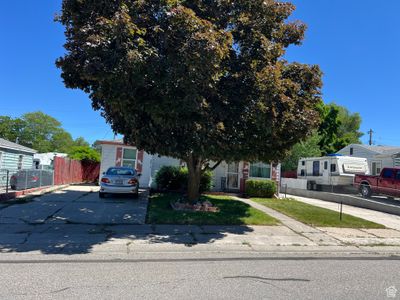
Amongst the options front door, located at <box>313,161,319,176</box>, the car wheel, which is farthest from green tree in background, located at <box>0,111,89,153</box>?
the car wheel

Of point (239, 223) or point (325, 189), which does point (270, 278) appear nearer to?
point (239, 223)

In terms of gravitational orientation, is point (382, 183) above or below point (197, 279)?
above

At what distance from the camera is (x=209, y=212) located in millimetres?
12883

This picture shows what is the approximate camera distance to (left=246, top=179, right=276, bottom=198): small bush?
19984 millimetres

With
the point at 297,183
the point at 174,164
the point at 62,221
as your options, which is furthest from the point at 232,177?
the point at 62,221

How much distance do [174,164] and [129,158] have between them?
3.31 m

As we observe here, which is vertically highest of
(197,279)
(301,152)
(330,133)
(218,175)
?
(330,133)

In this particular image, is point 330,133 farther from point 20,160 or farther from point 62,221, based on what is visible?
point 62,221

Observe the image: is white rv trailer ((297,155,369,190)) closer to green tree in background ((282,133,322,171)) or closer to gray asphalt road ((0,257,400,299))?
green tree in background ((282,133,322,171))

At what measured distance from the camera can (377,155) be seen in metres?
29.3

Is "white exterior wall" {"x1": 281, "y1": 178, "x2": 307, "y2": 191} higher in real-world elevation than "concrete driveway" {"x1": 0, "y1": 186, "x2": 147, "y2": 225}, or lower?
higher

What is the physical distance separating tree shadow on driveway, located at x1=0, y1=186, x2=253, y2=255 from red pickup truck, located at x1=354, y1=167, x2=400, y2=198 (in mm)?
13370

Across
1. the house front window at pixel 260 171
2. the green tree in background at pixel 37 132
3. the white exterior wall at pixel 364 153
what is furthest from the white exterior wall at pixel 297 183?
the green tree in background at pixel 37 132

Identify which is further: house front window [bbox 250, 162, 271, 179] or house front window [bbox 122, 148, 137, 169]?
house front window [bbox 122, 148, 137, 169]
